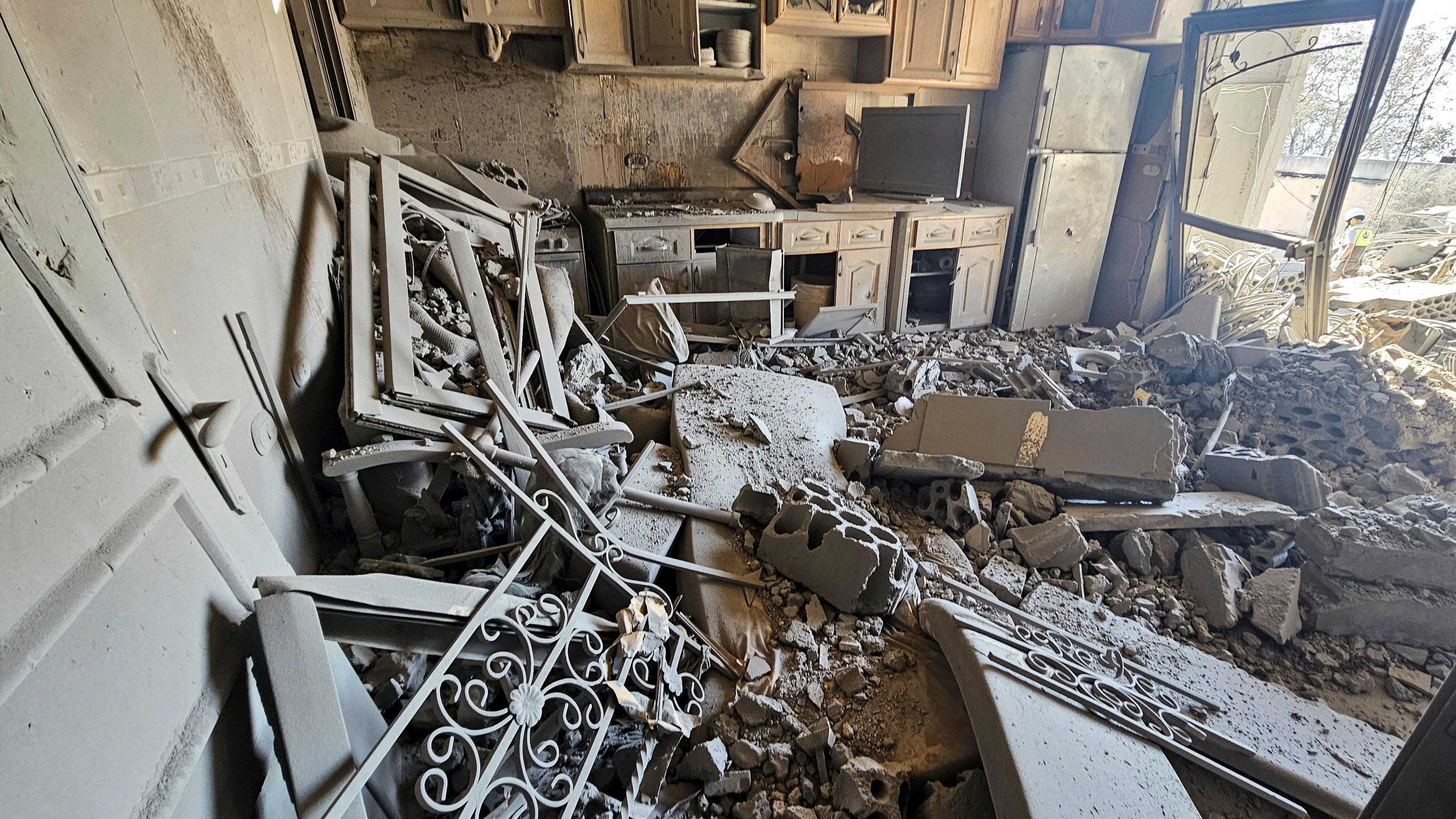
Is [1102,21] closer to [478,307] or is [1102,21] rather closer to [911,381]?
[911,381]

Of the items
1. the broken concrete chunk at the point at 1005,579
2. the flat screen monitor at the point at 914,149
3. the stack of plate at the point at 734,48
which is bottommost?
the broken concrete chunk at the point at 1005,579

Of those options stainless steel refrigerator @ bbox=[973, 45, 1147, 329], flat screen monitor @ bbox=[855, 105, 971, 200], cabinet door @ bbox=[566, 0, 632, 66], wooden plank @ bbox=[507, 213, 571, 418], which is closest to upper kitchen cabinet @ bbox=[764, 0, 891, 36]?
flat screen monitor @ bbox=[855, 105, 971, 200]

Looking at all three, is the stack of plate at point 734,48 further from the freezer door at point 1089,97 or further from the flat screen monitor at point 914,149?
the freezer door at point 1089,97

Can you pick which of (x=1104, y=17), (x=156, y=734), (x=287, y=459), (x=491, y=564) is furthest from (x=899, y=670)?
(x=1104, y=17)

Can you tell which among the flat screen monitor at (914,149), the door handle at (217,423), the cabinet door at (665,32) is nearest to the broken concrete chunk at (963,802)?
the door handle at (217,423)

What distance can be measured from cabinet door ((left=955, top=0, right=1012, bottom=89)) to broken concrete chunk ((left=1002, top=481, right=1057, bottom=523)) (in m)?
3.86

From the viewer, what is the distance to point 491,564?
2.08 m

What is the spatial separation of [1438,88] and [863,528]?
7.10 m

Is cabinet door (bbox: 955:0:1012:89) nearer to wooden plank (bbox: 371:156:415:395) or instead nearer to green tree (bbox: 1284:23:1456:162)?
green tree (bbox: 1284:23:1456:162)

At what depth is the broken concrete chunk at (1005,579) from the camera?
7.11 feet

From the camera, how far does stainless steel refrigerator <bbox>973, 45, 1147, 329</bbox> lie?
15.7 ft

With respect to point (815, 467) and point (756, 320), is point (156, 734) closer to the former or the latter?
point (815, 467)

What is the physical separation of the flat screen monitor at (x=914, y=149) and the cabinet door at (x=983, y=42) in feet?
1.25

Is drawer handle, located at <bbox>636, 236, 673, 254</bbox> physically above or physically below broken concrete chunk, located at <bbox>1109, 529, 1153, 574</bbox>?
above
